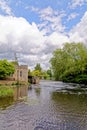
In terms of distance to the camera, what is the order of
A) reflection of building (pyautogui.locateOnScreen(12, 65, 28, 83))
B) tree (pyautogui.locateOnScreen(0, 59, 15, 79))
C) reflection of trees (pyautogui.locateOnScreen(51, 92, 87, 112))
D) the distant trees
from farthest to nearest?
the distant trees < reflection of building (pyautogui.locateOnScreen(12, 65, 28, 83)) < tree (pyautogui.locateOnScreen(0, 59, 15, 79)) < reflection of trees (pyautogui.locateOnScreen(51, 92, 87, 112))

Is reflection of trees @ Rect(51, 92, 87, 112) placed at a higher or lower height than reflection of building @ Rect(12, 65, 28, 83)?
lower

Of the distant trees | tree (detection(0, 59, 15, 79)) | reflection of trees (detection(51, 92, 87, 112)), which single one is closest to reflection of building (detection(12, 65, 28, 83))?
tree (detection(0, 59, 15, 79))

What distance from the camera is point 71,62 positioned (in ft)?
288

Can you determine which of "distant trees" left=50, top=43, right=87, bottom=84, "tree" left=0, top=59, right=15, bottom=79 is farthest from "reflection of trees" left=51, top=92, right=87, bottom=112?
"distant trees" left=50, top=43, right=87, bottom=84

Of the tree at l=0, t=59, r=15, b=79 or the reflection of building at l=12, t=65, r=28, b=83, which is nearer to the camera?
the tree at l=0, t=59, r=15, b=79

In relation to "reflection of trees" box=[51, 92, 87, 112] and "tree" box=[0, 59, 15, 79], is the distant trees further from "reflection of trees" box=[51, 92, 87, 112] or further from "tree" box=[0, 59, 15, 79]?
"reflection of trees" box=[51, 92, 87, 112]

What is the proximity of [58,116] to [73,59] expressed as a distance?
69.9 meters

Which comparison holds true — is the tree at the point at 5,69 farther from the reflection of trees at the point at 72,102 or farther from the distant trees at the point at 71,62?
the distant trees at the point at 71,62

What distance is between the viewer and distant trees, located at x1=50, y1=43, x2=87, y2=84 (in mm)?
84812

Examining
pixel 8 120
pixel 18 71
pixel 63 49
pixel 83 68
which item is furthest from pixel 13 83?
pixel 8 120

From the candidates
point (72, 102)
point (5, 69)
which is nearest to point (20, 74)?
point (5, 69)

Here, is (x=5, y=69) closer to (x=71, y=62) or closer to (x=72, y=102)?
(x=72, y=102)

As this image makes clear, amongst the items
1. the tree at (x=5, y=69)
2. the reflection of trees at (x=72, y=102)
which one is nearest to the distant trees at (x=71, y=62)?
the tree at (x=5, y=69)

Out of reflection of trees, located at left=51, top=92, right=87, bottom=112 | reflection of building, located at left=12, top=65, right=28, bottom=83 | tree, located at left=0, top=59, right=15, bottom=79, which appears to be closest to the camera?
reflection of trees, located at left=51, top=92, right=87, bottom=112
